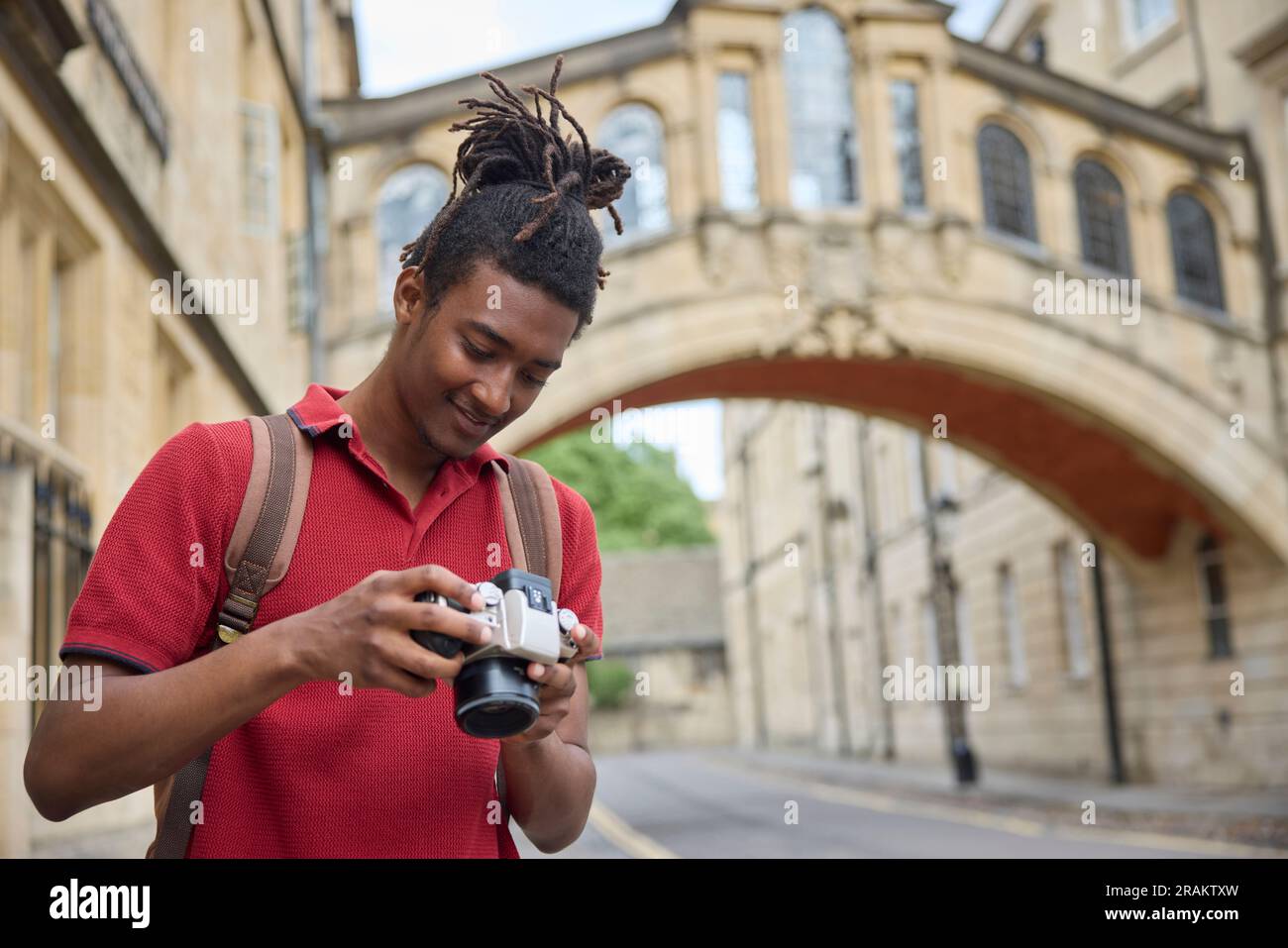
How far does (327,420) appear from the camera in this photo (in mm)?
1838

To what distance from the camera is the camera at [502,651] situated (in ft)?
4.85

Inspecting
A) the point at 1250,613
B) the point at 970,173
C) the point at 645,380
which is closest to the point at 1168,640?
the point at 1250,613

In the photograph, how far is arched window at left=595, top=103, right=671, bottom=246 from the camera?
1686 centimetres

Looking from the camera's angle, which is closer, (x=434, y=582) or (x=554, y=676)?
(x=434, y=582)

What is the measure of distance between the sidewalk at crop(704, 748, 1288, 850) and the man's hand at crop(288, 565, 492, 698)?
11.9 m

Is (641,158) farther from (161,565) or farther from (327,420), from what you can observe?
(161,565)

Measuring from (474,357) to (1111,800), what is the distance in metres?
17.1

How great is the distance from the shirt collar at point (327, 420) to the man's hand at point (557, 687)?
381 millimetres

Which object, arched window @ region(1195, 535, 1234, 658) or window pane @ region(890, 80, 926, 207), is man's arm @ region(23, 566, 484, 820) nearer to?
window pane @ region(890, 80, 926, 207)

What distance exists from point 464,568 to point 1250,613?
1836 cm

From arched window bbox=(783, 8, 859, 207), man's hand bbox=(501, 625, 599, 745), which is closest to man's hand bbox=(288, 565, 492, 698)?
man's hand bbox=(501, 625, 599, 745)

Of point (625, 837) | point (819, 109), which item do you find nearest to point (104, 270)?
point (625, 837)

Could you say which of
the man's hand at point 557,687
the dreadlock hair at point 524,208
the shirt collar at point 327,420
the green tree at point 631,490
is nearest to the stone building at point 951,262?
the dreadlock hair at point 524,208
